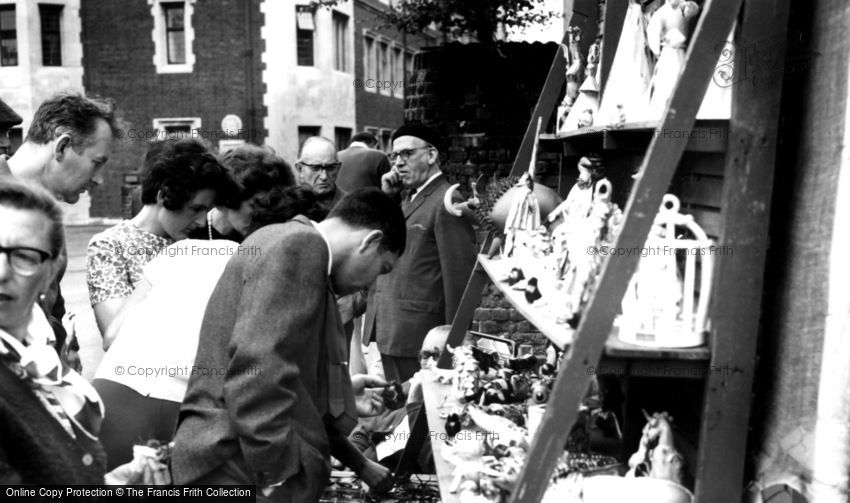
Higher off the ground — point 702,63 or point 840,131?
point 702,63

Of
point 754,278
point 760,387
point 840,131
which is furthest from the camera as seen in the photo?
point 760,387

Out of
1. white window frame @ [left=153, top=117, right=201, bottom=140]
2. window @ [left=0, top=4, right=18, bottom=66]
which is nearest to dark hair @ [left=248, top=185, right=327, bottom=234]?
white window frame @ [left=153, top=117, right=201, bottom=140]

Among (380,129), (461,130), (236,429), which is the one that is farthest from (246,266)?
(380,129)

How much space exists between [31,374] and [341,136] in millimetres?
21888

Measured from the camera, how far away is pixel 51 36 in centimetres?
2205

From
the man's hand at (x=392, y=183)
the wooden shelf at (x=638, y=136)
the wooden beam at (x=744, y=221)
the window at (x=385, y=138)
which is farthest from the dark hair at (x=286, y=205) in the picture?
the window at (x=385, y=138)

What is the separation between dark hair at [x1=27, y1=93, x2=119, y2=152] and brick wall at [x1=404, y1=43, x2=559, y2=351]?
505 cm

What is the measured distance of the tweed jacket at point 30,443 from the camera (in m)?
1.68

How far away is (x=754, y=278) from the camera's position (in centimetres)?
197

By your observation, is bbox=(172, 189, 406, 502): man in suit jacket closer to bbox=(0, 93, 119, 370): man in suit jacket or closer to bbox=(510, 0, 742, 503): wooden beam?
bbox=(510, 0, 742, 503): wooden beam

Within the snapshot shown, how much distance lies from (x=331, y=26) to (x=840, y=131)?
21491 mm

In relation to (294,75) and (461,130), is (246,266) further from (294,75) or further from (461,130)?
(294,75)

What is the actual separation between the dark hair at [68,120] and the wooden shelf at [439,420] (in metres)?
1.63

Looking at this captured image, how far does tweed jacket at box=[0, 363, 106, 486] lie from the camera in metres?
1.68
